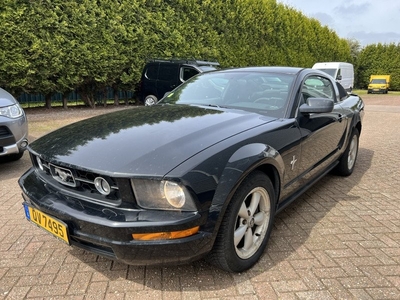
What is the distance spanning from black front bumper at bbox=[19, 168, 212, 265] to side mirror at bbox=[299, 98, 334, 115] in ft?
5.20

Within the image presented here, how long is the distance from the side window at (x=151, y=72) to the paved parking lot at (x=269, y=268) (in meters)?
8.43

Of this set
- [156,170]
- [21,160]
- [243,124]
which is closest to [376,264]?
[243,124]

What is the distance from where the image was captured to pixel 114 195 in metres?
1.90

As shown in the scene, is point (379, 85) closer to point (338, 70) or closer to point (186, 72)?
point (338, 70)

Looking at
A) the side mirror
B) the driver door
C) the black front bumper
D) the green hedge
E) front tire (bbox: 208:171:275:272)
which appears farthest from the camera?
the green hedge

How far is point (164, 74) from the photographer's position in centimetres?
1100

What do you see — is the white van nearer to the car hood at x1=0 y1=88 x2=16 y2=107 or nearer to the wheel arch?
the car hood at x1=0 y1=88 x2=16 y2=107

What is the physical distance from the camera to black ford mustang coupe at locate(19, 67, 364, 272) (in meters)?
1.79

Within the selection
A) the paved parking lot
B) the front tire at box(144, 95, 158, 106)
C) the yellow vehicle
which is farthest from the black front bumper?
the yellow vehicle

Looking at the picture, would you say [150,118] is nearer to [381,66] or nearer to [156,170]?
[156,170]

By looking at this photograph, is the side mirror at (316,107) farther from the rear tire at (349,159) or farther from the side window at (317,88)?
the rear tire at (349,159)

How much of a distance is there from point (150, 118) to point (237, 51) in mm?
14450

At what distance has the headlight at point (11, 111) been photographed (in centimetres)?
416

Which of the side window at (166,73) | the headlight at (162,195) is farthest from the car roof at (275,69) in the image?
the side window at (166,73)
